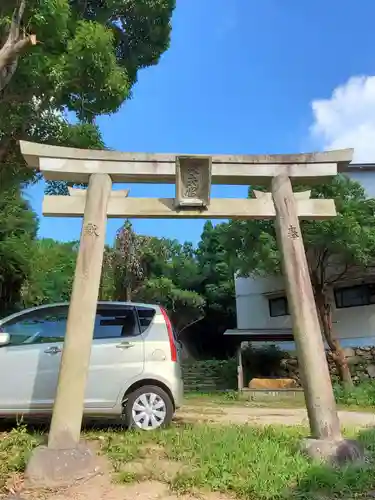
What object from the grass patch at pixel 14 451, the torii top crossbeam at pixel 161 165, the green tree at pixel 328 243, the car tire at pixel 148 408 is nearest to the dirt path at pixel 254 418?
the car tire at pixel 148 408

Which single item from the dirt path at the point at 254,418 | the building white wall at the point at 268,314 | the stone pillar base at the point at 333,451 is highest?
the building white wall at the point at 268,314

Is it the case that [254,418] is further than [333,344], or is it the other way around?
[333,344]

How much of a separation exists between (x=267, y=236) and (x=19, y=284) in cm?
887

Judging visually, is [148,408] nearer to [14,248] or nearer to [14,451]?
[14,451]

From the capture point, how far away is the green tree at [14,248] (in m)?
15.8

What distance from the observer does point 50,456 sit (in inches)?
189

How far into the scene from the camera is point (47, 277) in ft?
72.2

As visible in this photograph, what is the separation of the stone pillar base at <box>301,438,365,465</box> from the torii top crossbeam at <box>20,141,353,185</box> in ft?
10.3

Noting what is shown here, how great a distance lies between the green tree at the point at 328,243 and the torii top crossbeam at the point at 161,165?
8.61m

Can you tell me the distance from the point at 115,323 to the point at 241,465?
2.93m

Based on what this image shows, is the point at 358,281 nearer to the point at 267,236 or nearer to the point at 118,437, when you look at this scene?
the point at 267,236

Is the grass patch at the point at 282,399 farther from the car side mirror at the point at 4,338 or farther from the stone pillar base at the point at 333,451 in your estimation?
the stone pillar base at the point at 333,451

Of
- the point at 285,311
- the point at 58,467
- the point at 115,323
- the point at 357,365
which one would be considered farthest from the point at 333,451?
the point at 285,311

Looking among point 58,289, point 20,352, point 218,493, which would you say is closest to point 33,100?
point 20,352
